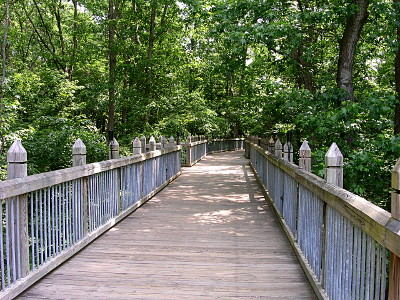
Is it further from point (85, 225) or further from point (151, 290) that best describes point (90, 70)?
point (151, 290)

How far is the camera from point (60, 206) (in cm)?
409

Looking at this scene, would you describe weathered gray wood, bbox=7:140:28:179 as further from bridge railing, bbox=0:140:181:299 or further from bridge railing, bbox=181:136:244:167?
bridge railing, bbox=181:136:244:167

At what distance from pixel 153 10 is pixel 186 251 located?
14317mm

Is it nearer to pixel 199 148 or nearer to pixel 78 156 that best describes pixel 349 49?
pixel 78 156

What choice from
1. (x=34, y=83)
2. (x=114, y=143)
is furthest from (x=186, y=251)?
(x=34, y=83)

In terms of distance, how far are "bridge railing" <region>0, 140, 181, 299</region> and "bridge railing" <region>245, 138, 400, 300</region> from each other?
8.48 feet

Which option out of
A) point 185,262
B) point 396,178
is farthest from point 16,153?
point 396,178

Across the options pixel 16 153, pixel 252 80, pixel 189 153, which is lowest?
pixel 189 153

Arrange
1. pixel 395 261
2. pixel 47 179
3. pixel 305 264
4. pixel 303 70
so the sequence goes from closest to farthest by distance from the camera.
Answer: pixel 395 261
pixel 47 179
pixel 305 264
pixel 303 70

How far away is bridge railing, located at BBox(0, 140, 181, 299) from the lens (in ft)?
10.8

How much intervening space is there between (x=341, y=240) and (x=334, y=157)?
703mm

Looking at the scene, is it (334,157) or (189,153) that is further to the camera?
(189,153)

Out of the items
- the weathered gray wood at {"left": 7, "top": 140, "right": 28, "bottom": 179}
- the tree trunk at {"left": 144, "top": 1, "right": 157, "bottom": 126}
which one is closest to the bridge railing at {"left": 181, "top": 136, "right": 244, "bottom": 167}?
the tree trunk at {"left": 144, "top": 1, "right": 157, "bottom": 126}

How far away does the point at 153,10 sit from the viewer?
16.9 metres
